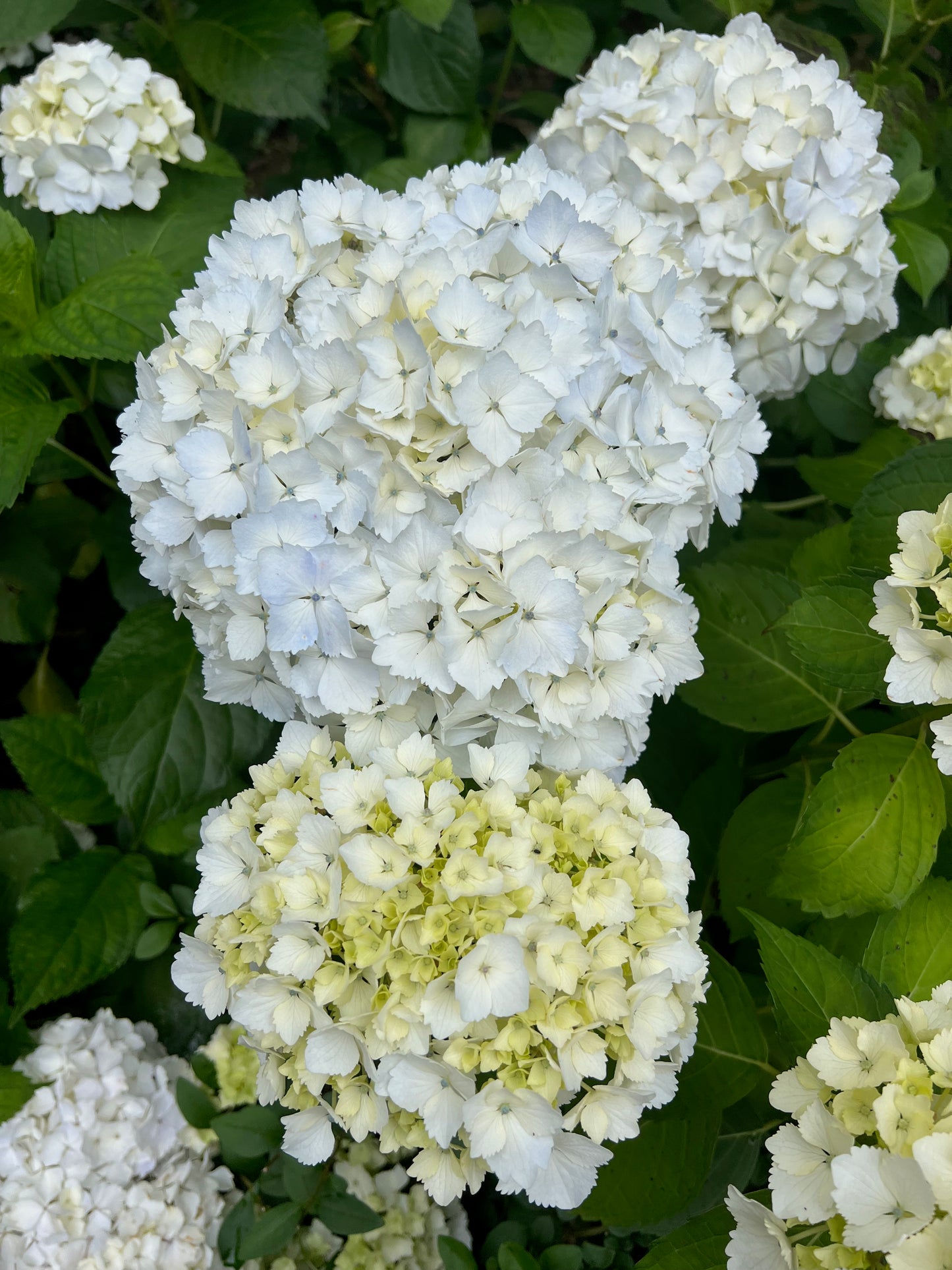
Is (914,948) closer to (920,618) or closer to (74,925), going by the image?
(920,618)

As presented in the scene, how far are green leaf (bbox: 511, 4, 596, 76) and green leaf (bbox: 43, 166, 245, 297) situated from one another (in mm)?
561

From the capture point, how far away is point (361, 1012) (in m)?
0.85

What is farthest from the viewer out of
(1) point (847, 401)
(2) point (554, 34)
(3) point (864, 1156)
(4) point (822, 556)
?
(2) point (554, 34)

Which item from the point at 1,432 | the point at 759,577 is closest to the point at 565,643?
the point at 759,577

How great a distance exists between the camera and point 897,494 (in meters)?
1.18

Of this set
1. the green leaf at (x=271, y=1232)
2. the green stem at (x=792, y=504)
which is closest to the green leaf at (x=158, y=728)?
the green leaf at (x=271, y=1232)

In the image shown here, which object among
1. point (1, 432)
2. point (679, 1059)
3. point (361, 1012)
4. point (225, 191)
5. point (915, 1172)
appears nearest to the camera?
point (915, 1172)

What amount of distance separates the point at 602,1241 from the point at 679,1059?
20.0 inches

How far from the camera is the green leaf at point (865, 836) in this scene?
1079 mm

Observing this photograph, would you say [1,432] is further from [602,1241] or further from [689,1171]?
[602,1241]

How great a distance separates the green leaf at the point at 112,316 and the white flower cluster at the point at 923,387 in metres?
1.04

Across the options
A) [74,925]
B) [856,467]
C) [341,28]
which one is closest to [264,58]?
[341,28]

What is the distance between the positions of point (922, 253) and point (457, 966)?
1.31 m

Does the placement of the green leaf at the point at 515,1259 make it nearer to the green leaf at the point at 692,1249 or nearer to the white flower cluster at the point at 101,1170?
the green leaf at the point at 692,1249
